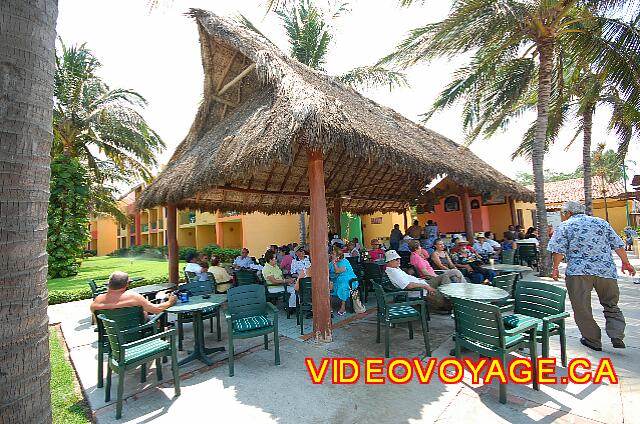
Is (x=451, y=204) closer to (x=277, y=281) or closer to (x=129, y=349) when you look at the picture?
(x=277, y=281)

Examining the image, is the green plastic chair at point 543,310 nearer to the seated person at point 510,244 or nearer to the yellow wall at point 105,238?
the seated person at point 510,244

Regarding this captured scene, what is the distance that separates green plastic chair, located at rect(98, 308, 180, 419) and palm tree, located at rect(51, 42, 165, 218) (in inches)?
492

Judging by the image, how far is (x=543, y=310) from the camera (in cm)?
359

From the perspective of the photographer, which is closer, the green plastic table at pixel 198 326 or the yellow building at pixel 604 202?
the green plastic table at pixel 198 326

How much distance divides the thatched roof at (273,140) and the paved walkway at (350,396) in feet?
8.92

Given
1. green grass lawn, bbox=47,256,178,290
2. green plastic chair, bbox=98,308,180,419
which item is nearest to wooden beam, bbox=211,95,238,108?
green plastic chair, bbox=98,308,180,419

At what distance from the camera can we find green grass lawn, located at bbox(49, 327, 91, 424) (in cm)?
306

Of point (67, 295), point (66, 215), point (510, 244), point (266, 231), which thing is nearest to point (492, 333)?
point (510, 244)

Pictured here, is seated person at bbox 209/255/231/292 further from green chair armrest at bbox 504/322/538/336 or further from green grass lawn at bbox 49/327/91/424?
green chair armrest at bbox 504/322/538/336

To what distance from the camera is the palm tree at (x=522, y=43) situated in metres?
7.50

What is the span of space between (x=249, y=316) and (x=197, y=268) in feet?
9.93

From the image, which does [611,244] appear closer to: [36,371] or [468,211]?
[36,371]

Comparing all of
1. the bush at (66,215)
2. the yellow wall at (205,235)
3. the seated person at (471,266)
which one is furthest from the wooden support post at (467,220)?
the yellow wall at (205,235)

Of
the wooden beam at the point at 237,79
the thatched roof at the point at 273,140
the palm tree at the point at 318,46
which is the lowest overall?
the thatched roof at the point at 273,140
